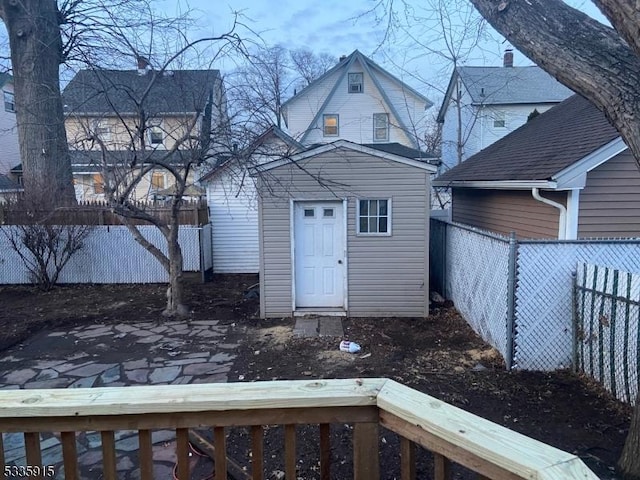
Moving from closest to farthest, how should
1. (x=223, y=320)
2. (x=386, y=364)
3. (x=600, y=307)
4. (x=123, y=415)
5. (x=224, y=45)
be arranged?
1. (x=123, y=415)
2. (x=600, y=307)
3. (x=386, y=364)
4. (x=224, y=45)
5. (x=223, y=320)

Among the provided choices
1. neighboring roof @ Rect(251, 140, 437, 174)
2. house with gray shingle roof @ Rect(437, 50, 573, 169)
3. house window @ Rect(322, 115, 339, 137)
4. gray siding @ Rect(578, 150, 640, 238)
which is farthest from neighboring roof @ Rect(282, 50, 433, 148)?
gray siding @ Rect(578, 150, 640, 238)

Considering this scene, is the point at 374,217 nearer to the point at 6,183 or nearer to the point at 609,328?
the point at 609,328

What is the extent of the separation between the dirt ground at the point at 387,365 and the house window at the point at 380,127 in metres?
Answer: 12.6

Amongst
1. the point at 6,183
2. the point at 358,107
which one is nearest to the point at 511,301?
the point at 358,107

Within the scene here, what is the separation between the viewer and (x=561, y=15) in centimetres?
298

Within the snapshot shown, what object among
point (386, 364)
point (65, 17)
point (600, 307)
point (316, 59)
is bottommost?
point (386, 364)

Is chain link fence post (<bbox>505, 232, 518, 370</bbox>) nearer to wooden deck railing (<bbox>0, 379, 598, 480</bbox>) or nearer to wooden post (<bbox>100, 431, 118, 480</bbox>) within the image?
wooden deck railing (<bbox>0, 379, 598, 480</bbox>)

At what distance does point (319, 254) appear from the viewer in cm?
807

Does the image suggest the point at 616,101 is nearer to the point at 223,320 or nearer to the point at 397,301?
the point at 397,301

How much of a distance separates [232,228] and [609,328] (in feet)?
31.2

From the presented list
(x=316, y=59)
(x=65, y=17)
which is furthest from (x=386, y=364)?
(x=316, y=59)

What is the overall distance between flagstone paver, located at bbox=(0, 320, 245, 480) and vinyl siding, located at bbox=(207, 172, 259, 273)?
470 cm

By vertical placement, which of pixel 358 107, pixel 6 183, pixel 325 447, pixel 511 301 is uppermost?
pixel 358 107

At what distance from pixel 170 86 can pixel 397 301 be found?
239 inches
